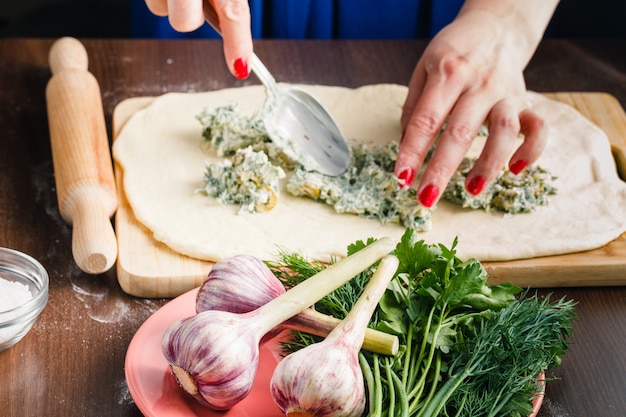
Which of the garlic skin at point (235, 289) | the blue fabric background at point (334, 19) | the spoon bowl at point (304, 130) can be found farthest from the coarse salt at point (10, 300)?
the blue fabric background at point (334, 19)

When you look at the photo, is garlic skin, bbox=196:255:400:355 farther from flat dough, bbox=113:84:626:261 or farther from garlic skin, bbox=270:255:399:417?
flat dough, bbox=113:84:626:261

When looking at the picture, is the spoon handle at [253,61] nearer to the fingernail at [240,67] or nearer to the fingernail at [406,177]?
the fingernail at [240,67]

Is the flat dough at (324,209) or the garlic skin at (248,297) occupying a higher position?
the garlic skin at (248,297)

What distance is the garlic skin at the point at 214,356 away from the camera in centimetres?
125

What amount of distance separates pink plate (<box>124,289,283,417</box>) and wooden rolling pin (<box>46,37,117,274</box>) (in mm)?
314

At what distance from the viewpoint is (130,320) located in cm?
168

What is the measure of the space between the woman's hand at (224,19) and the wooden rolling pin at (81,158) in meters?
0.41

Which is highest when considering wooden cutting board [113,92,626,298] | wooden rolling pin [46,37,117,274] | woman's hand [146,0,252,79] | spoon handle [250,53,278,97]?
woman's hand [146,0,252,79]

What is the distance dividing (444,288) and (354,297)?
0.57 feet

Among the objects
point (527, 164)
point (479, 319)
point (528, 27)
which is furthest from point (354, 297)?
point (528, 27)

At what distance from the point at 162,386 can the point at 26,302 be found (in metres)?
0.32

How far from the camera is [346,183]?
6.80 ft

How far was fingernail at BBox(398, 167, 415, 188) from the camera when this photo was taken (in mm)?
2000

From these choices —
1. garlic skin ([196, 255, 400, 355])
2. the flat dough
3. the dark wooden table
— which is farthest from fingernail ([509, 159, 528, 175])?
garlic skin ([196, 255, 400, 355])
